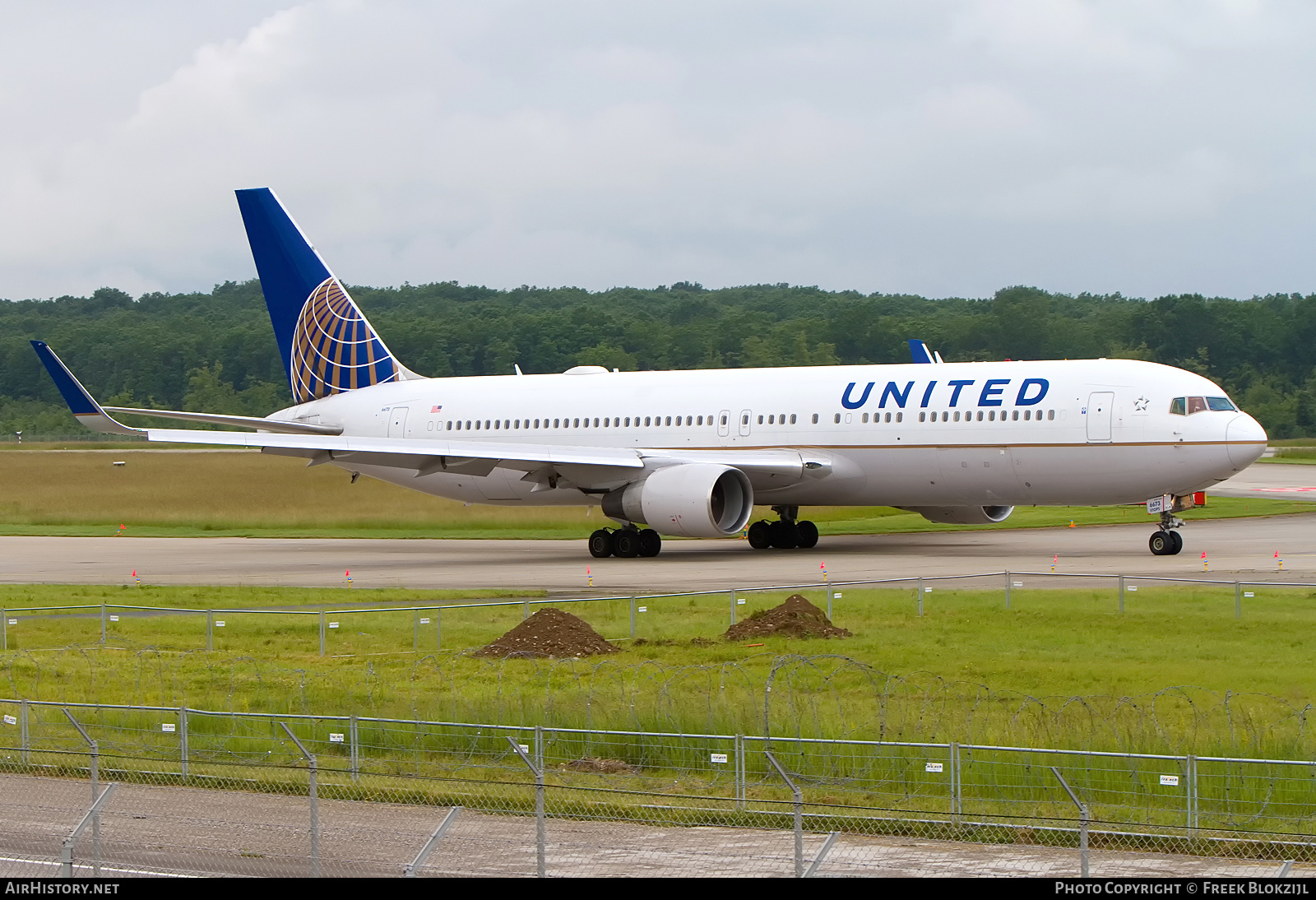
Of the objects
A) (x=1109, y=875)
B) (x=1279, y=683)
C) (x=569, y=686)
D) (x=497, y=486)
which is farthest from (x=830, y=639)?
(x=497, y=486)

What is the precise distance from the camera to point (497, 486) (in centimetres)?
4462

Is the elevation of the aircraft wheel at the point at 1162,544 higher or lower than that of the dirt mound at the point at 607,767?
higher

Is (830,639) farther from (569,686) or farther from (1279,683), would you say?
(1279,683)

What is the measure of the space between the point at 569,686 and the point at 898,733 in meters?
5.47

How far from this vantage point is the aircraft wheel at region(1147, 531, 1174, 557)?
120 feet

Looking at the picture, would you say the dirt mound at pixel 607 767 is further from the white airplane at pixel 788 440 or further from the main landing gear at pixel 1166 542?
the main landing gear at pixel 1166 542

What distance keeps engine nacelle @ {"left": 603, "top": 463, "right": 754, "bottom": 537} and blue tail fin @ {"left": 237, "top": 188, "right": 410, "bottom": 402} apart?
41.8 ft

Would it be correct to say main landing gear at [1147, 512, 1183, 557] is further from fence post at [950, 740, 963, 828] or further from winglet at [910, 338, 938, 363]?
fence post at [950, 740, 963, 828]

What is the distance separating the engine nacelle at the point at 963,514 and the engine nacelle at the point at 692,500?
5130 millimetres

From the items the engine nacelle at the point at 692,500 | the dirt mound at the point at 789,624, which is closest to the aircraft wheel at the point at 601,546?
the engine nacelle at the point at 692,500

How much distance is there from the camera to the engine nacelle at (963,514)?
139ft

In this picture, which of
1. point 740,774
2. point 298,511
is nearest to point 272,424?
point 298,511

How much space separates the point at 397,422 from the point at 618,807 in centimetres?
3454

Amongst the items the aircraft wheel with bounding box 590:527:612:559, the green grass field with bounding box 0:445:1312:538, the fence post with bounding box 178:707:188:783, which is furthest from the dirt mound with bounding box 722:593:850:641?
the green grass field with bounding box 0:445:1312:538
